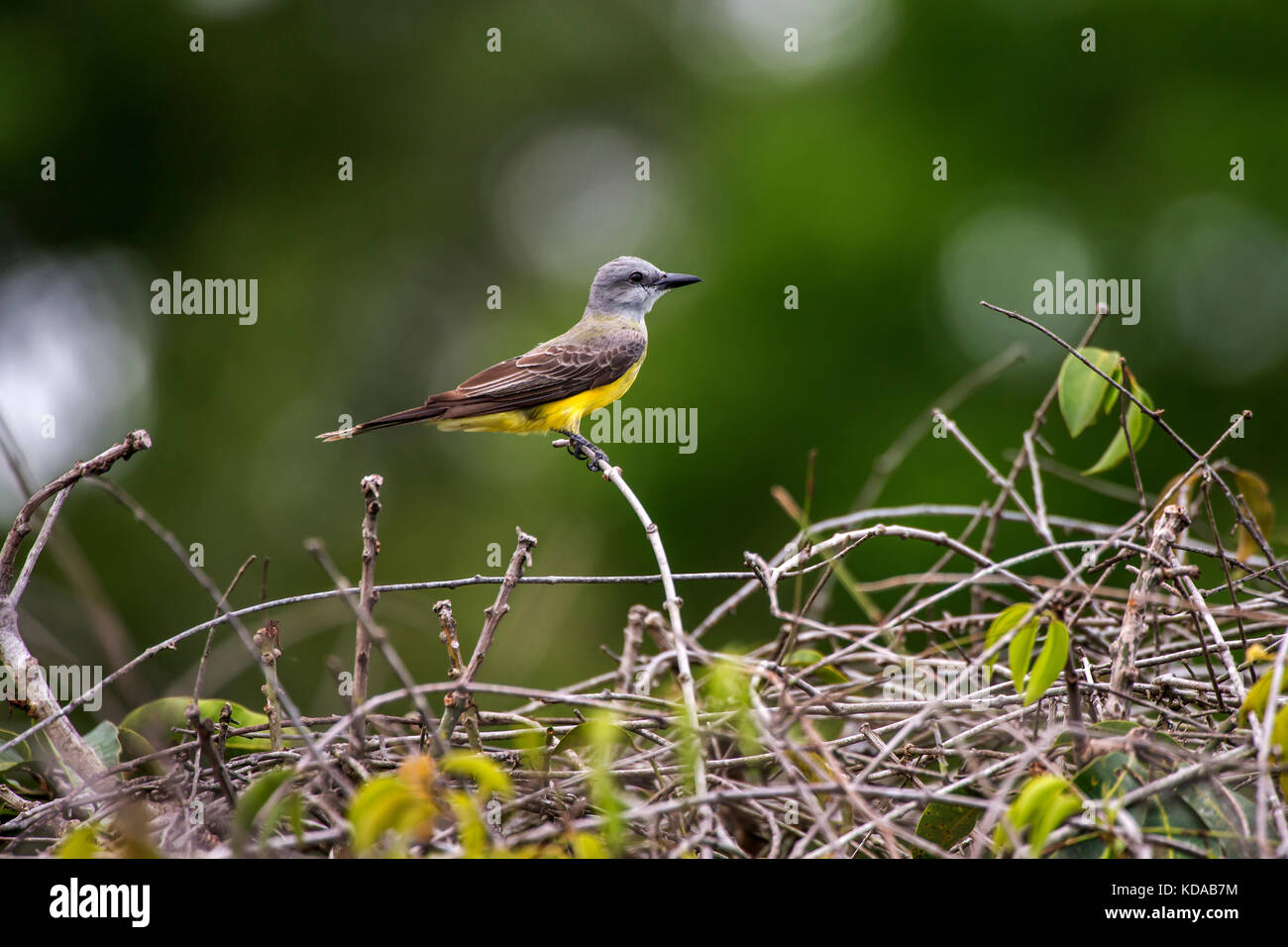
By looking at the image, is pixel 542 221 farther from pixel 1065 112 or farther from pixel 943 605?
pixel 943 605

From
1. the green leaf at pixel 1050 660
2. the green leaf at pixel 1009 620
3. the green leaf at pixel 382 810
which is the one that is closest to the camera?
the green leaf at pixel 382 810

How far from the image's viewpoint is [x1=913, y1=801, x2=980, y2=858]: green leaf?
229cm

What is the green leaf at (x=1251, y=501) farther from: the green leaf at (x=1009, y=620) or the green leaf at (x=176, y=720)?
the green leaf at (x=176, y=720)

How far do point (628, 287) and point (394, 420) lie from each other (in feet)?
7.54

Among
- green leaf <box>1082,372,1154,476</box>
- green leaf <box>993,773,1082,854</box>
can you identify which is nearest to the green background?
green leaf <box>1082,372,1154,476</box>

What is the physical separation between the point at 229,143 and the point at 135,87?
4.54 feet

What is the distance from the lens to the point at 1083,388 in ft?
9.68

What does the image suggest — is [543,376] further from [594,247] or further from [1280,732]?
[594,247]

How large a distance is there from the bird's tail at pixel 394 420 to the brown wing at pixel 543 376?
42 mm

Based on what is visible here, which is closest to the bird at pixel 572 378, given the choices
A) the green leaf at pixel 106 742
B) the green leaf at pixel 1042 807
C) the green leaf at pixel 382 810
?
the green leaf at pixel 106 742

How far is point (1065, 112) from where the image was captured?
1098 centimetres

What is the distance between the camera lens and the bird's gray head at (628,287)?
19.3ft

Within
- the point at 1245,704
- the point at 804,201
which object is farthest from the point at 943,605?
the point at 1245,704

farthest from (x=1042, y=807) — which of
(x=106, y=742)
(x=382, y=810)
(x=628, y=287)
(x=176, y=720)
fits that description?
(x=628, y=287)
